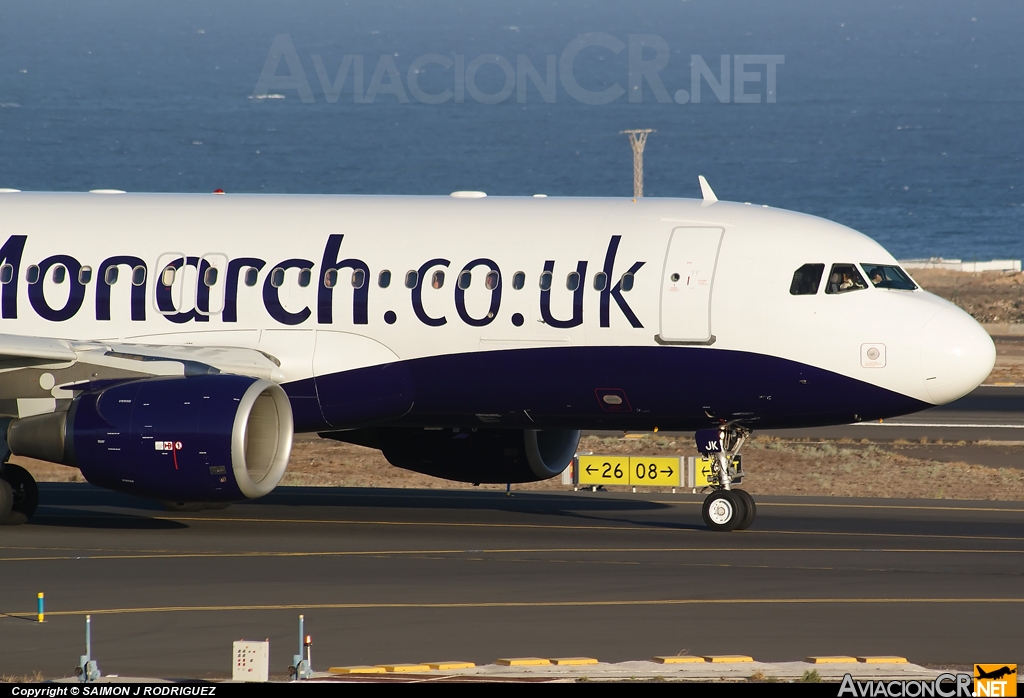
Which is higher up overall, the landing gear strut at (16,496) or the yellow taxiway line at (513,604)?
the landing gear strut at (16,496)

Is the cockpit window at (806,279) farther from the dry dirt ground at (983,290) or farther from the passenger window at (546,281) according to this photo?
the dry dirt ground at (983,290)

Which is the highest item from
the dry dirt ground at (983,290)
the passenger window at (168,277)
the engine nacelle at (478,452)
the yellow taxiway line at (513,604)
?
the dry dirt ground at (983,290)

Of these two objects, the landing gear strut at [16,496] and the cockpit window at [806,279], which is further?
the landing gear strut at [16,496]

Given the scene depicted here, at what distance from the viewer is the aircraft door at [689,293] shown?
80.2 feet

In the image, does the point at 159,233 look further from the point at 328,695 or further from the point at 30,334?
the point at 328,695

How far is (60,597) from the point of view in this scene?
1930 centimetres

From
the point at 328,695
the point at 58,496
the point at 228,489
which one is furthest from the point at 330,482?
the point at 328,695

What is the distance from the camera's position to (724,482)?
2541 cm

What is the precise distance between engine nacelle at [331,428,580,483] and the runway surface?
73 centimetres

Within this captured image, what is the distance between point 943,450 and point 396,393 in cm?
1767

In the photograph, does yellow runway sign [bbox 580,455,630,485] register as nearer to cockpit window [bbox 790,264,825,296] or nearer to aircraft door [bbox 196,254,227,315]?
cockpit window [bbox 790,264,825,296]

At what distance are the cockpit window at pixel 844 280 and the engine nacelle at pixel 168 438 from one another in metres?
8.37

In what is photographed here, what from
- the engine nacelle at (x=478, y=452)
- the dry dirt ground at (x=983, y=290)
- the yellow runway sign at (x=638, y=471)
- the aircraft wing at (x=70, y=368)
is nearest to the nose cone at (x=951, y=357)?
the engine nacelle at (x=478, y=452)

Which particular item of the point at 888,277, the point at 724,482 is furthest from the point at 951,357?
the point at 724,482
